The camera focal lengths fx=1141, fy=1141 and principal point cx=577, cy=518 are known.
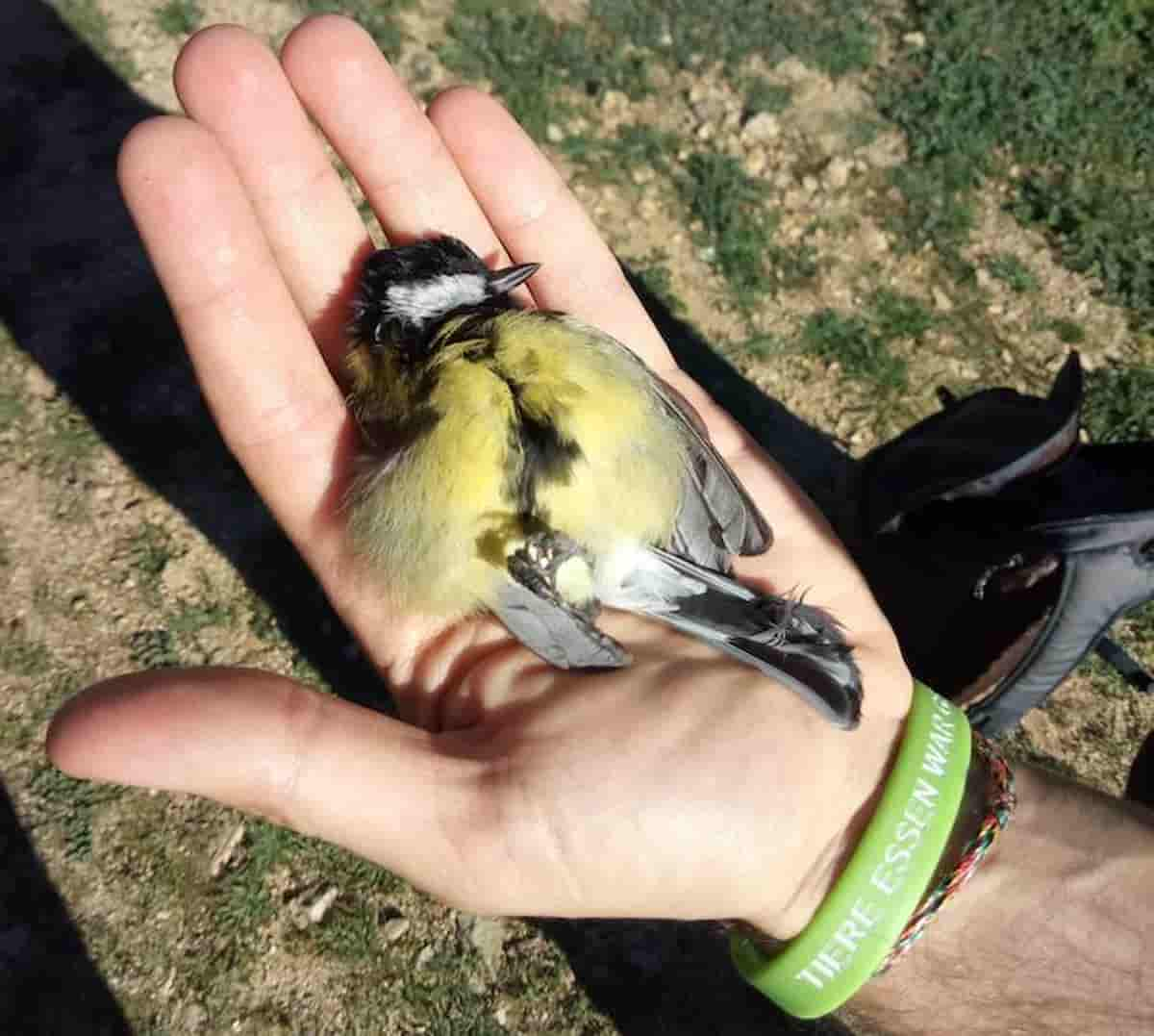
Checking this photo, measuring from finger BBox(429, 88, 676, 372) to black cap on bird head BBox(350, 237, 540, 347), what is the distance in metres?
0.47

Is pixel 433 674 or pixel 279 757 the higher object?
pixel 279 757

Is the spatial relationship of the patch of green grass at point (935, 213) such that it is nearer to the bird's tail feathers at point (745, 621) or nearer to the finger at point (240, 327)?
the bird's tail feathers at point (745, 621)

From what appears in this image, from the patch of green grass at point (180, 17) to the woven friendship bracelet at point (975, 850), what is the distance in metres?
4.47

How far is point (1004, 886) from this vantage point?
2744 mm

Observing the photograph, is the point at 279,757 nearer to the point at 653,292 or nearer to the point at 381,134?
the point at 381,134

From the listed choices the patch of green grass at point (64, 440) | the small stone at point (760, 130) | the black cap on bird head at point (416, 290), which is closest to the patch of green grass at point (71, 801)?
the patch of green grass at point (64, 440)

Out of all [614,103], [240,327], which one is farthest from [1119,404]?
[240,327]

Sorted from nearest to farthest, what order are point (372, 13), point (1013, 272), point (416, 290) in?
point (416, 290), point (1013, 272), point (372, 13)

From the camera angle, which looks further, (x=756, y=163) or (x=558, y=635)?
(x=756, y=163)

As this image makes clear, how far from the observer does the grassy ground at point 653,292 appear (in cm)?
341

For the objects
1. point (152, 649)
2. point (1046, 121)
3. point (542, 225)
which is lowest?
point (152, 649)

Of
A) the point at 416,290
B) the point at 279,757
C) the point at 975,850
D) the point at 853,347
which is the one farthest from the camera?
the point at 853,347

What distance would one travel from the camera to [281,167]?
10.1 ft

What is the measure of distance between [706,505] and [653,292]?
2.08 meters
